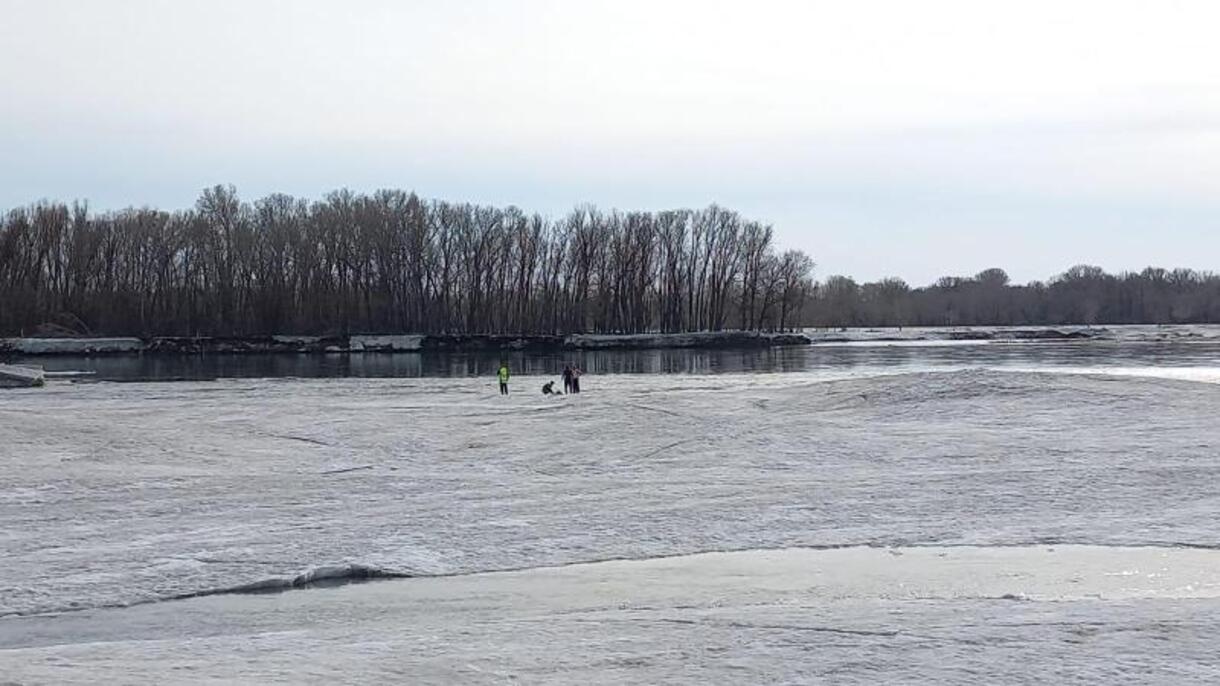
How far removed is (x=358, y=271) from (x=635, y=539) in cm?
12134

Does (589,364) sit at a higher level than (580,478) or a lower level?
higher

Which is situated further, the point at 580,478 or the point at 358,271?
the point at 358,271

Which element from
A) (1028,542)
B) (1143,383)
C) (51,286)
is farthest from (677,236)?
(1028,542)

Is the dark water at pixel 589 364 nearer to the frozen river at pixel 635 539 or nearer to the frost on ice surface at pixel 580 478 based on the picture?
the frost on ice surface at pixel 580 478

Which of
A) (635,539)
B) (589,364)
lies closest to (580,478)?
(635,539)

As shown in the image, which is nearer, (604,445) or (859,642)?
(859,642)

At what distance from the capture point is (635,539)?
1753 cm

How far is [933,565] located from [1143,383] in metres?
23.9

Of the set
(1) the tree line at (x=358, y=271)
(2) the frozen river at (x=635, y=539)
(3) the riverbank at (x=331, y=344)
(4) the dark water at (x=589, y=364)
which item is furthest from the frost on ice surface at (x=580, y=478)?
(1) the tree line at (x=358, y=271)

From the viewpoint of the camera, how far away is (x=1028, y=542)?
16.9m

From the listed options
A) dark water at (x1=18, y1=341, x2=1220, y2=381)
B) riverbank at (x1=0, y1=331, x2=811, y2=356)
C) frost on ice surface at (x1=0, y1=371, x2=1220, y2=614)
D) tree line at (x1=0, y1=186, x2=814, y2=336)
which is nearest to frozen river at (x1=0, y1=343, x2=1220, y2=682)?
frost on ice surface at (x1=0, y1=371, x2=1220, y2=614)

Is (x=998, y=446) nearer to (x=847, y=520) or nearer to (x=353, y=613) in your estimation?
(x=847, y=520)

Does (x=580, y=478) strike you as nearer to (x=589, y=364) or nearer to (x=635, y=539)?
(x=635, y=539)

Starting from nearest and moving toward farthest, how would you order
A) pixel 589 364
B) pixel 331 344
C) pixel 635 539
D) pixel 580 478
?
pixel 635 539 < pixel 580 478 < pixel 589 364 < pixel 331 344
